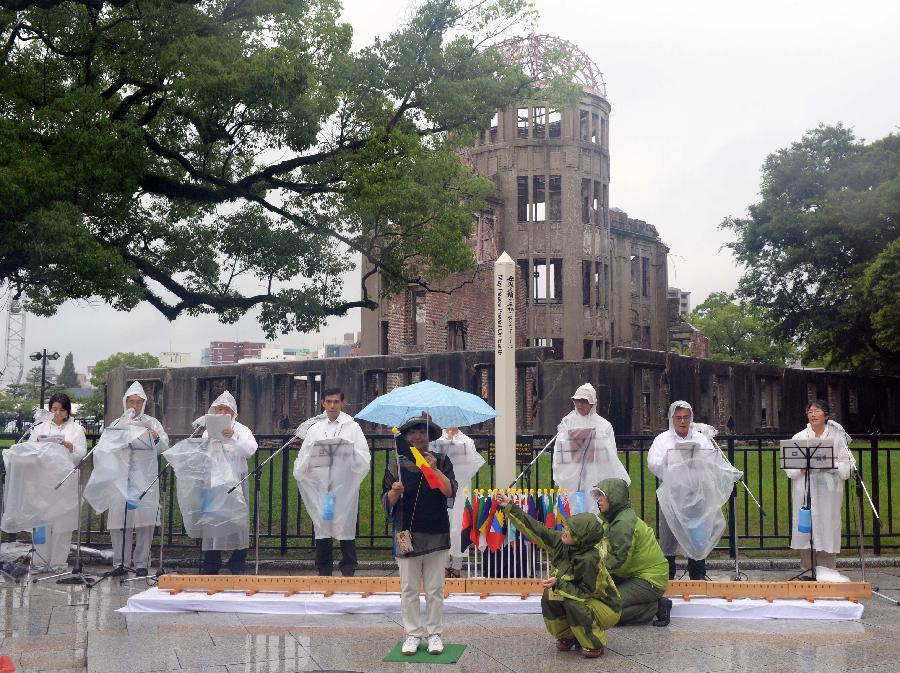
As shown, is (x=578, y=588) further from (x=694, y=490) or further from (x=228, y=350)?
(x=228, y=350)

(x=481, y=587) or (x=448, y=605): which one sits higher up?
(x=481, y=587)

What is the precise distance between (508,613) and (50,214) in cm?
954

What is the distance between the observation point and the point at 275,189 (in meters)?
19.8

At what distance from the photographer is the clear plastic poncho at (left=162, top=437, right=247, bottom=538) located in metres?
10.1

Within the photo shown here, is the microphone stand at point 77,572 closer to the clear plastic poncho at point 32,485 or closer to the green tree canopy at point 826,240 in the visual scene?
the clear plastic poncho at point 32,485

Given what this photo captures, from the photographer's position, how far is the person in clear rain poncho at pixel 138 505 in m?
10.6

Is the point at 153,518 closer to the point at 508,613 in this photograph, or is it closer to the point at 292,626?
the point at 292,626

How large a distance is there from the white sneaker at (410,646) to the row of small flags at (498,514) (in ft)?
6.45

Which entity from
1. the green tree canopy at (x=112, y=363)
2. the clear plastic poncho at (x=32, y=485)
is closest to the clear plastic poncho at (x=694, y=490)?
the clear plastic poncho at (x=32, y=485)

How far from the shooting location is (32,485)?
10.7 metres

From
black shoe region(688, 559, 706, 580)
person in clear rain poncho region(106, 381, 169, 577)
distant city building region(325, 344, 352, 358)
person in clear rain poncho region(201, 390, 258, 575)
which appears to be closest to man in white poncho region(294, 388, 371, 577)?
person in clear rain poncho region(201, 390, 258, 575)

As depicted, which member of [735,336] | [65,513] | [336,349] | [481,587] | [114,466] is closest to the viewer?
[481,587]

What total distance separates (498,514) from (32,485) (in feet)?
17.5

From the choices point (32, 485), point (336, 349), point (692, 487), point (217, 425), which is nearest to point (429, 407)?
point (217, 425)
